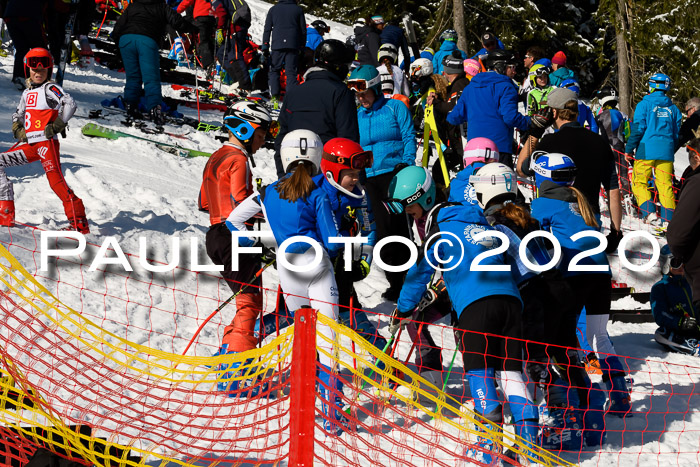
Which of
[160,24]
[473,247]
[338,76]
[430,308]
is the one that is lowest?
[430,308]

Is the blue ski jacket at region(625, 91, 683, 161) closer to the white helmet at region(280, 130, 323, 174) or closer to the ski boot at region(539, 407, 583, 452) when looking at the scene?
the ski boot at region(539, 407, 583, 452)

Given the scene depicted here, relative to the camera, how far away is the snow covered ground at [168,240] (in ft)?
18.6

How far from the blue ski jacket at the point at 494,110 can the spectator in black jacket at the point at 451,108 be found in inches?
37.1

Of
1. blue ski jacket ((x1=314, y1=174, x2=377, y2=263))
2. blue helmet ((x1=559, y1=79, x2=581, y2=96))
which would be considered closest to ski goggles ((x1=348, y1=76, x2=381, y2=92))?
blue ski jacket ((x1=314, y1=174, x2=377, y2=263))

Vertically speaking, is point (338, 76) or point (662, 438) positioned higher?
point (338, 76)

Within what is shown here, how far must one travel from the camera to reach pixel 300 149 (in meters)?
5.19

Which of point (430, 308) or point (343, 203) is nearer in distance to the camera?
point (343, 203)

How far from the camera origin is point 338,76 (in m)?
7.17

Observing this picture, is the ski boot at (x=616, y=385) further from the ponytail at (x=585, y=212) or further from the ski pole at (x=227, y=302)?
the ski pole at (x=227, y=302)

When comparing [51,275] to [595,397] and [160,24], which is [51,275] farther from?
[160,24]

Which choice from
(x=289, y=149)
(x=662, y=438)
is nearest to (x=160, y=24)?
(x=289, y=149)

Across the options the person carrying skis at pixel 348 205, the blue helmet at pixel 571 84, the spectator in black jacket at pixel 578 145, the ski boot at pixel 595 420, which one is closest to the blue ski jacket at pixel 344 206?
the person carrying skis at pixel 348 205

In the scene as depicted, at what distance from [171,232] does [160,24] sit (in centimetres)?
427

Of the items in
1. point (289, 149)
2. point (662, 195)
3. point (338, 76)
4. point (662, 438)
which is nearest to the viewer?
point (289, 149)
